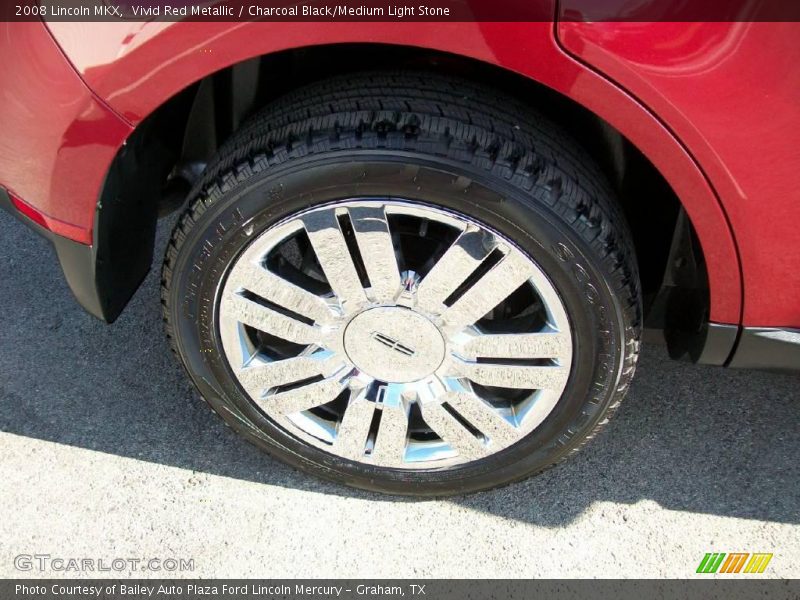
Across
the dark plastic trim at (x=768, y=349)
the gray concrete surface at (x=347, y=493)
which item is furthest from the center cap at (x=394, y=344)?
the dark plastic trim at (x=768, y=349)

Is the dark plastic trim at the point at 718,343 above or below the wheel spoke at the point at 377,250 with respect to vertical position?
above

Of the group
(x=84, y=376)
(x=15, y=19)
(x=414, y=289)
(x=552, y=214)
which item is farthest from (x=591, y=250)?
(x=84, y=376)

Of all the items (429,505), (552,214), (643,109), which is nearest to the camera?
(643,109)

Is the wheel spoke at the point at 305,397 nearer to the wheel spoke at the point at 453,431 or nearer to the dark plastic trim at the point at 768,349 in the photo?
the wheel spoke at the point at 453,431

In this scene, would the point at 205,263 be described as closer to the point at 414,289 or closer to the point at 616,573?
the point at 414,289

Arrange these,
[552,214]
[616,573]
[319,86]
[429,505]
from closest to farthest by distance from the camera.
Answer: [552,214] < [319,86] < [616,573] < [429,505]

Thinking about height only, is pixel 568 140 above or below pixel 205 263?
above

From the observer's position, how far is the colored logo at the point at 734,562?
5.90ft

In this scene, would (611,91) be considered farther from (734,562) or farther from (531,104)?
(734,562)

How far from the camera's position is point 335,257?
1536mm

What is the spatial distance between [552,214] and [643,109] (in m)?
0.25

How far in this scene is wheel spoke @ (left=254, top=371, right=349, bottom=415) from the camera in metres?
1.75

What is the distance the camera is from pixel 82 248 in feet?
5.38

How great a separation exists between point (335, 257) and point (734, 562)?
1.19 metres
